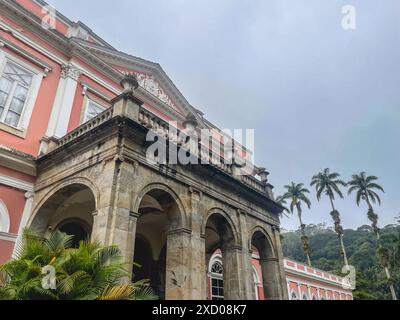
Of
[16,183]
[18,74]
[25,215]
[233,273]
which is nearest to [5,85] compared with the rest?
[18,74]

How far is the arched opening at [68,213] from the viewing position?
336 inches

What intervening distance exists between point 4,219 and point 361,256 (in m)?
60.0

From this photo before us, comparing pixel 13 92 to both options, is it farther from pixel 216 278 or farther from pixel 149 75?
pixel 216 278

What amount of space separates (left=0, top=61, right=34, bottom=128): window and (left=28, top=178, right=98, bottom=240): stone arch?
2953 mm

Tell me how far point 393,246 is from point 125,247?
4780cm

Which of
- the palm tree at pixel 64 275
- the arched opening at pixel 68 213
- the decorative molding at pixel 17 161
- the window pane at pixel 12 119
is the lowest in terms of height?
the palm tree at pixel 64 275

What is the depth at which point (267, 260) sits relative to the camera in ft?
36.8

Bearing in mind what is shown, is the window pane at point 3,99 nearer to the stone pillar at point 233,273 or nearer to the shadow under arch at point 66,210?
the shadow under arch at point 66,210

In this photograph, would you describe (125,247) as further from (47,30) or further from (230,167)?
(47,30)

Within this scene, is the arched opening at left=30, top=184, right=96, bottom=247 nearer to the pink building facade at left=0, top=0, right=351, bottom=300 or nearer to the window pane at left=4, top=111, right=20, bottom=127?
the pink building facade at left=0, top=0, right=351, bottom=300

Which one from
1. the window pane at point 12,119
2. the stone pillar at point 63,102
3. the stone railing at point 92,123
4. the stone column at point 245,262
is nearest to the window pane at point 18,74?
the stone pillar at point 63,102

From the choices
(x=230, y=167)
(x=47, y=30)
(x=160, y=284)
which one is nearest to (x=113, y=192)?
(x=230, y=167)

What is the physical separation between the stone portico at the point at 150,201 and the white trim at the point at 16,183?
11.4 inches

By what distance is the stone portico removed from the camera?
6.98m
